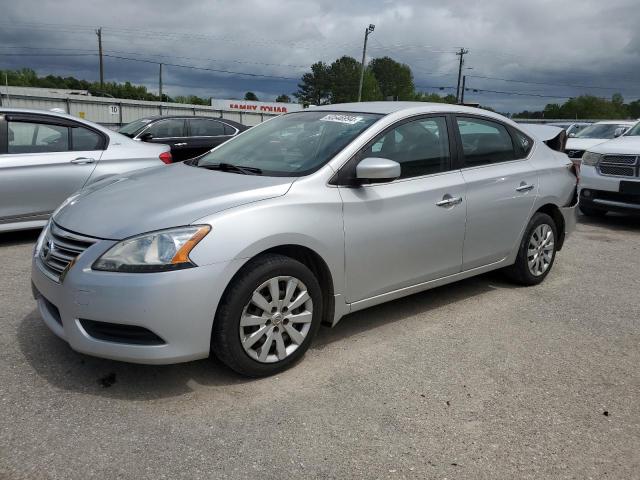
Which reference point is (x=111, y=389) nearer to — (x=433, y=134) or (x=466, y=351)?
(x=466, y=351)

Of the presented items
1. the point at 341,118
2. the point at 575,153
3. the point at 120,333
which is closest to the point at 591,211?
the point at 575,153

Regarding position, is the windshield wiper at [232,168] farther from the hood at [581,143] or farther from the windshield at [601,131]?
the windshield at [601,131]

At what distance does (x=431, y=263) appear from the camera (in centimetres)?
403

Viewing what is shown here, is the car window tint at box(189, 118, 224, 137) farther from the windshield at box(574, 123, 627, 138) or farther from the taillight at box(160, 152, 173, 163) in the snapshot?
the windshield at box(574, 123, 627, 138)

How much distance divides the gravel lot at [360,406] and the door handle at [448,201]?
88 cm

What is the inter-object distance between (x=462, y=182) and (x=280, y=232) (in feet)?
5.59

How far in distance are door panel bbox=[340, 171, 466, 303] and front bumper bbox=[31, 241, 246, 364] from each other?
2.96ft

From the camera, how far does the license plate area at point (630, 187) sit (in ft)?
26.2

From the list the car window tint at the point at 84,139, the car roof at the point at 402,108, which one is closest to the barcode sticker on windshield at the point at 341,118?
the car roof at the point at 402,108

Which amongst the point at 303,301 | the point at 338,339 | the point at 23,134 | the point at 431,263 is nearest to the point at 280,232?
the point at 303,301

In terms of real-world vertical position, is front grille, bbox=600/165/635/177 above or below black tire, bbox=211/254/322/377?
above

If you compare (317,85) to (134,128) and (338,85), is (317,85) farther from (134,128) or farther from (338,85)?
(134,128)

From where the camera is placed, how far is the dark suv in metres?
11.3

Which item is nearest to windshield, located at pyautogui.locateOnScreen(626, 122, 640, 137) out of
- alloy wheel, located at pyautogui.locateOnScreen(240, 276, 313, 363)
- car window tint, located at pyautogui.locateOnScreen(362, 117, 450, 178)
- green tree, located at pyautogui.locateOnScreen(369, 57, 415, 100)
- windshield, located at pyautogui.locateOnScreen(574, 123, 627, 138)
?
windshield, located at pyautogui.locateOnScreen(574, 123, 627, 138)
